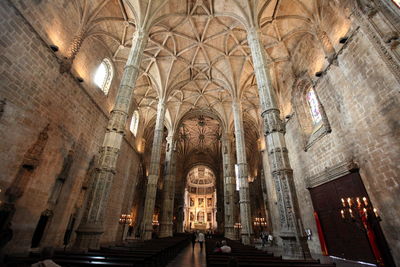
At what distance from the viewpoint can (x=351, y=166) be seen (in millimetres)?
9344

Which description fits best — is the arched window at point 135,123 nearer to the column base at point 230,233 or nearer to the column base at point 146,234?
the column base at point 146,234

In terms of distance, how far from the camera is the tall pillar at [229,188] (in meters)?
18.0

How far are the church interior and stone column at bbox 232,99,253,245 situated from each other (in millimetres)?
131

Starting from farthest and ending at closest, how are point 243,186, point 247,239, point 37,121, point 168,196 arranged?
point 168,196, point 243,186, point 247,239, point 37,121

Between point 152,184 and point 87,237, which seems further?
point 152,184

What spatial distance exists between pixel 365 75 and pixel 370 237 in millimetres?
7192

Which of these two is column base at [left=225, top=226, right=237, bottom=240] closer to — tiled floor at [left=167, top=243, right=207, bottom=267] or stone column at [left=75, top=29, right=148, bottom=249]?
tiled floor at [left=167, top=243, right=207, bottom=267]

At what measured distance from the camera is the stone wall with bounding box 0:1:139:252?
8.03 metres

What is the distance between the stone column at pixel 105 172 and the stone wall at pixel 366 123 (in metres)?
11.3

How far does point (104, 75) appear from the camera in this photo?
52.3 feet

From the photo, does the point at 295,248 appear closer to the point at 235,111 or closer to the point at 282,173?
the point at 282,173

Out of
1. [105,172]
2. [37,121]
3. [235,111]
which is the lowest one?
[105,172]

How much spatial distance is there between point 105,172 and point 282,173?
286 inches

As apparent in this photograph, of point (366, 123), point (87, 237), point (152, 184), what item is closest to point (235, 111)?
point (152, 184)
